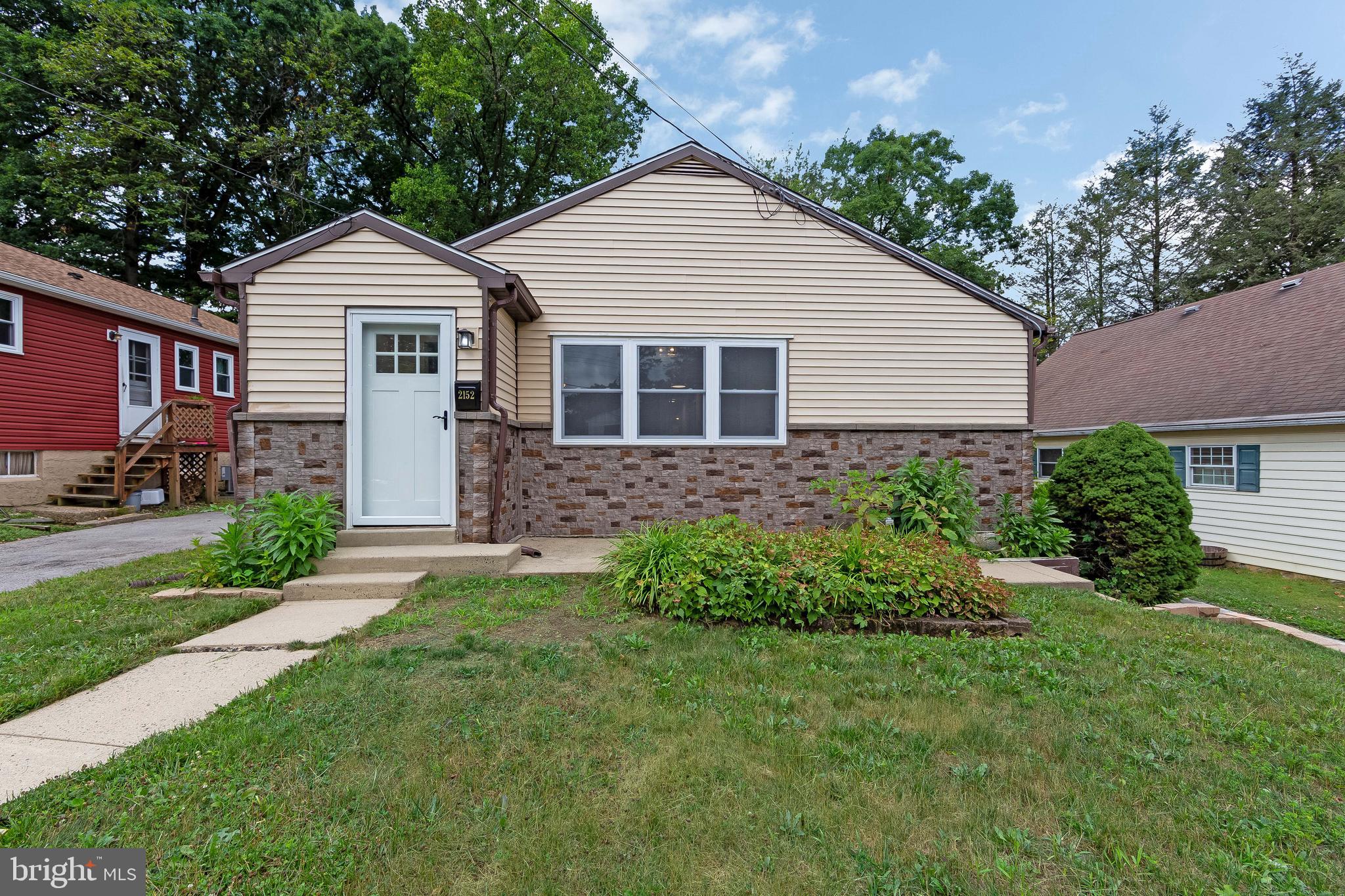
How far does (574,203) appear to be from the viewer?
704cm

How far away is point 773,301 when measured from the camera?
23.7 ft

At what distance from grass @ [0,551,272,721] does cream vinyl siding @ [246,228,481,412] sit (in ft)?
6.32

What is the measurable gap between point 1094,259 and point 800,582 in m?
27.5

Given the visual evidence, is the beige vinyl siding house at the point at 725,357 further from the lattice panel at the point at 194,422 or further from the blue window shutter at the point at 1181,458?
the lattice panel at the point at 194,422

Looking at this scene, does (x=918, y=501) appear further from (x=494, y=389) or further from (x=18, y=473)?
(x=18, y=473)

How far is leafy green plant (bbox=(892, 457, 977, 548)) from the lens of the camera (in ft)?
19.5

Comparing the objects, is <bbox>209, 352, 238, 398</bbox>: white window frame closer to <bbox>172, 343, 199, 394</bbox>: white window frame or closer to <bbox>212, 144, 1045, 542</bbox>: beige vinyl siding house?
<bbox>172, 343, 199, 394</bbox>: white window frame

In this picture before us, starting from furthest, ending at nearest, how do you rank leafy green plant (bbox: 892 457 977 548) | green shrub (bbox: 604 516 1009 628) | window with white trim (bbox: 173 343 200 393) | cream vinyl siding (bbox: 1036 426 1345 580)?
1. window with white trim (bbox: 173 343 200 393)
2. cream vinyl siding (bbox: 1036 426 1345 580)
3. leafy green plant (bbox: 892 457 977 548)
4. green shrub (bbox: 604 516 1009 628)

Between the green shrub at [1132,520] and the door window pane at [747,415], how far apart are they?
12.2ft

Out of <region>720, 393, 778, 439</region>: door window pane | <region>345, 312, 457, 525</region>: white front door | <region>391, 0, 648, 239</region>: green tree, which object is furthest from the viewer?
<region>391, 0, 648, 239</region>: green tree

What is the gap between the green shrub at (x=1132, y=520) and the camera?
618 centimetres

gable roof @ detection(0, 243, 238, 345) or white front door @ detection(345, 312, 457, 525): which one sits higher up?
gable roof @ detection(0, 243, 238, 345)

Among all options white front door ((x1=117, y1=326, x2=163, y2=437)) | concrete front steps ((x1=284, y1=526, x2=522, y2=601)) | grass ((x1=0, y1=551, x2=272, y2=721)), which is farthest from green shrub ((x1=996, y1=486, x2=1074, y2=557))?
white front door ((x1=117, y1=326, x2=163, y2=437))
